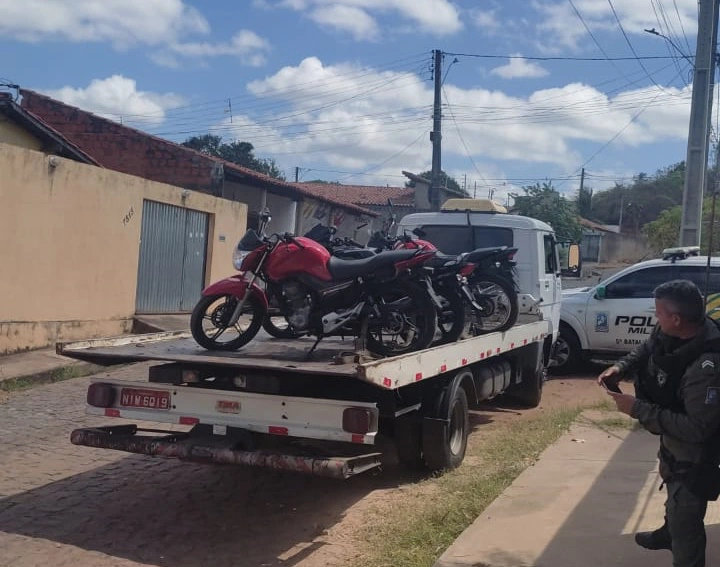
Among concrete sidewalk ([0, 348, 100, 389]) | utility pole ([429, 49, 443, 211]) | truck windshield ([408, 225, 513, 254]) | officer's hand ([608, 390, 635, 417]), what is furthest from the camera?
utility pole ([429, 49, 443, 211])

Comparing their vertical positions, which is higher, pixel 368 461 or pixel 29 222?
pixel 29 222

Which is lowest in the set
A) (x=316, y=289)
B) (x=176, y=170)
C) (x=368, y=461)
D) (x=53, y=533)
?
(x=53, y=533)

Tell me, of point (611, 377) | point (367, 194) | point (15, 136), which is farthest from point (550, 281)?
point (367, 194)

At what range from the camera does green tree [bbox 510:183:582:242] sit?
31344 millimetres

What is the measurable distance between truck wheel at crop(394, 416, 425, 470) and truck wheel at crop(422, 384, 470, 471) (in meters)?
0.05

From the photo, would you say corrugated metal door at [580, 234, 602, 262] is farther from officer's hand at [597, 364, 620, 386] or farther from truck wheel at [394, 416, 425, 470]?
officer's hand at [597, 364, 620, 386]

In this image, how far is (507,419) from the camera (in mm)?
9469

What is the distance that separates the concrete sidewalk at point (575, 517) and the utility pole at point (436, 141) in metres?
19.5

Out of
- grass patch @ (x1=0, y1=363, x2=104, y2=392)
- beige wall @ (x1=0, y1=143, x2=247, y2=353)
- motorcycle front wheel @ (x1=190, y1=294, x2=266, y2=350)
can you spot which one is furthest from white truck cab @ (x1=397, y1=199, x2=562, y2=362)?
beige wall @ (x1=0, y1=143, x2=247, y2=353)

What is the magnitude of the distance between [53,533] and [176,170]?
55.7 feet

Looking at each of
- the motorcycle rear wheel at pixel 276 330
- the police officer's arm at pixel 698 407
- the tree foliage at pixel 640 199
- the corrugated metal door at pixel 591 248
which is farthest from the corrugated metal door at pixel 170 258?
the tree foliage at pixel 640 199

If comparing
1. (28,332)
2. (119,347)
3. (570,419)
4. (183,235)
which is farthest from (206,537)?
(183,235)

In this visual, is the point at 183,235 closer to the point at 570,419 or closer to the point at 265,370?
the point at 570,419

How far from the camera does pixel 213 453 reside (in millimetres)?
5270
